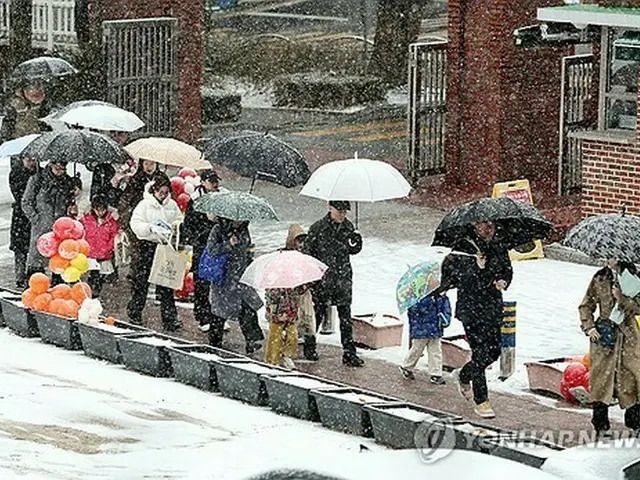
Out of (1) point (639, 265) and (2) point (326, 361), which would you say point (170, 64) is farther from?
(1) point (639, 265)

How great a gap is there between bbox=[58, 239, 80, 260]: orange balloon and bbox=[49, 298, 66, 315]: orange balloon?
16.5 inches

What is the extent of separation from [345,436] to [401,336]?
328 cm

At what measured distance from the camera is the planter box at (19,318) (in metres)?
17.0

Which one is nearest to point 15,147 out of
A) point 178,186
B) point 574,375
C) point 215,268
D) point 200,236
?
point 178,186

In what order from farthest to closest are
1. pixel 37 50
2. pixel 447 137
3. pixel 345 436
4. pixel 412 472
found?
pixel 37 50 → pixel 447 137 → pixel 345 436 → pixel 412 472

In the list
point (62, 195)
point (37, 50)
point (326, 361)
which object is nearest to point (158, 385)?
point (326, 361)

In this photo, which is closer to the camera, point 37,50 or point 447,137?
point 447,137

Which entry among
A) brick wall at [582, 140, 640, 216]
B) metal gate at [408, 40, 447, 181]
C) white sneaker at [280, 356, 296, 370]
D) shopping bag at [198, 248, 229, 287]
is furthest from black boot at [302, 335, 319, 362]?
metal gate at [408, 40, 447, 181]

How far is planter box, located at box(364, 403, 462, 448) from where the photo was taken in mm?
13477

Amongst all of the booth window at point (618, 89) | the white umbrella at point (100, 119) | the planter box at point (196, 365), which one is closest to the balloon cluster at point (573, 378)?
the planter box at point (196, 365)

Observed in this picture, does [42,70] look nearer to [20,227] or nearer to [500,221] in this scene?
[20,227]

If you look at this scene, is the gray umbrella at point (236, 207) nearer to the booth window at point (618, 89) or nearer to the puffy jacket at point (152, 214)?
the puffy jacket at point (152, 214)

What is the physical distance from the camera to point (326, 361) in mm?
16547

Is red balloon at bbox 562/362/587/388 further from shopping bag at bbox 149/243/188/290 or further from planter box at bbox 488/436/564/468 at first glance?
shopping bag at bbox 149/243/188/290
